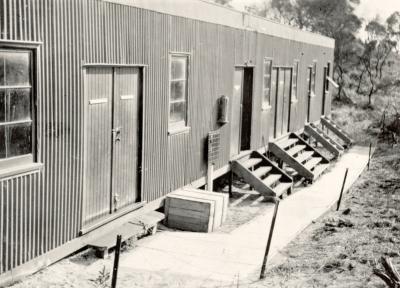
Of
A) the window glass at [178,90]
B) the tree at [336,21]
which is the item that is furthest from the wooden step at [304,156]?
the tree at [336,21]

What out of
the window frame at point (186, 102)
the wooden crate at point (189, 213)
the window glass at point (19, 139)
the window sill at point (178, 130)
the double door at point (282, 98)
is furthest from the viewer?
the double door at point (282, 98)

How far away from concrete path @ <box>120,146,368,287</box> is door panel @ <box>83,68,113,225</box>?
83 cm

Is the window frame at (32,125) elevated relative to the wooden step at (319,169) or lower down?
elevated

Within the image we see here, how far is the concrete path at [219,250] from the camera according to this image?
7.39m

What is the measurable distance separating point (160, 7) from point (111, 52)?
1.74 metres

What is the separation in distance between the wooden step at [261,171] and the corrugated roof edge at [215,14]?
328 centimetres

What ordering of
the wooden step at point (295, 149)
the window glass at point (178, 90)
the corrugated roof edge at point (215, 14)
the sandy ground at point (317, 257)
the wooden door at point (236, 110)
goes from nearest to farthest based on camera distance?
1. the sandy ground at point (317, 257)
2. the corrugated roof edge at point (215, 14)
3. the window glass at point (178, 90)
4. the wooden door at point (236, 110)
5. the wooden step at point (295, 149)

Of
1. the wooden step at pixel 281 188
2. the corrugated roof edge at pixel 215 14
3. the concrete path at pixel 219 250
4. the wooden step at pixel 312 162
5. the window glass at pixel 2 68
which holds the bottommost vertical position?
the concrete path at pixel 219 250

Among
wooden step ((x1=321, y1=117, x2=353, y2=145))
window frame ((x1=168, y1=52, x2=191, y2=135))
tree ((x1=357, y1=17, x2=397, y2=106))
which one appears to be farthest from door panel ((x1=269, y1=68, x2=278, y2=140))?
tree ((x1=357, y1=17, x2=397, y2=106))

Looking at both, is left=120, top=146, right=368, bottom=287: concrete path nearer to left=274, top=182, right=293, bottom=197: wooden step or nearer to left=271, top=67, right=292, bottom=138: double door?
left=274, top=182, right=293, bottom=197: wooden step

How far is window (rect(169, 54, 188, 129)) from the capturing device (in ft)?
32.5

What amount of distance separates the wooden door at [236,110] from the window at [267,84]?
5.54 ft

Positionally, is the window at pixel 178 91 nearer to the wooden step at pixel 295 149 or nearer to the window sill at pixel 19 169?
the window sill at pixel 19 169

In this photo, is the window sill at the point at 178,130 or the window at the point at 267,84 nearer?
the window sill at the point at 178,130
